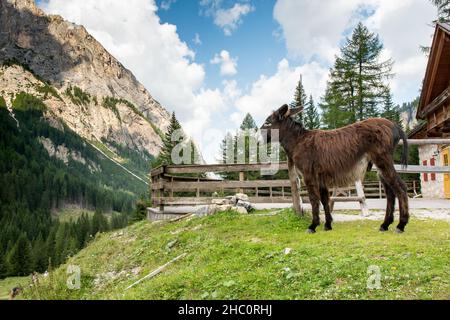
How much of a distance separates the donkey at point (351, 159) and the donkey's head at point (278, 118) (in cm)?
58

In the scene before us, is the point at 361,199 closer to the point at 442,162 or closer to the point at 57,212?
the point at 442,162

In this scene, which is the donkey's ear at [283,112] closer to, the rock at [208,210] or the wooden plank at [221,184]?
the rock at [208,210]

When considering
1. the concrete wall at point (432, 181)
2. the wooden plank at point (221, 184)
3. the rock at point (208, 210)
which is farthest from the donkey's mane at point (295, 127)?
the concrete wall at point (432, 181)

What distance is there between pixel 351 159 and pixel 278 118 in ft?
5.93

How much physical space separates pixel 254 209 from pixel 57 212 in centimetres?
14225

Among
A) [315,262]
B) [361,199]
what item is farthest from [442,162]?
[315,262]

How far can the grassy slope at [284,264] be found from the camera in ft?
12.1

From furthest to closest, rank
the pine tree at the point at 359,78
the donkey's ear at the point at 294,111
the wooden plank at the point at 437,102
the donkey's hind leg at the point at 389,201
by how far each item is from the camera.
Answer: the pine tree at the point at 359,78
the wooden plank at the point at 437,102
the donkey's ear at the point at 294,111
the donkey's hind leg at the point at 389,201

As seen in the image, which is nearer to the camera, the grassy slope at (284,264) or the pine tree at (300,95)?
the grassy slope at (284,264)

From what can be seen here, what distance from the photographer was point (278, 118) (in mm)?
6926

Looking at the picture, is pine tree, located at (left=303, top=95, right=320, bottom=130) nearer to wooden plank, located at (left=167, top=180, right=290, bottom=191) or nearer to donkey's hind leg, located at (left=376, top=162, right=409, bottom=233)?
wooden plank, located at (left=167, top=180, right=290, bottom=191)

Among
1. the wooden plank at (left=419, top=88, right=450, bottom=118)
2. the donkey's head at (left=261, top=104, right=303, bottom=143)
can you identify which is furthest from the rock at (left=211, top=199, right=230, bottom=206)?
the wooden plank at (left=419, top=88, right=450, bottom=118)

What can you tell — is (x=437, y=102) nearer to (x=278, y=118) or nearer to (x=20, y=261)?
(x=278, y=118)

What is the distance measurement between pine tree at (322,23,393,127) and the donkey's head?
21422 millimetres
